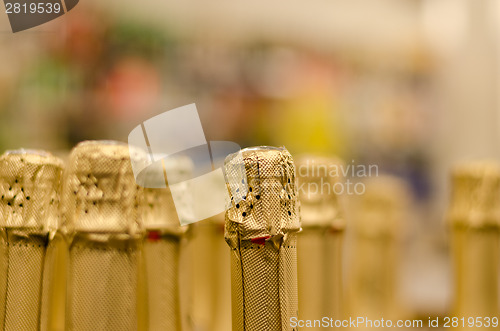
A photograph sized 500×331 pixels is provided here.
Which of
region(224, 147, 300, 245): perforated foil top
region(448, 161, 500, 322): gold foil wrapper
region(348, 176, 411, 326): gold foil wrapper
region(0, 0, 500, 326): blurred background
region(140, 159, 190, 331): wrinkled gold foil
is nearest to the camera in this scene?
region(224, 147, 300, 245): perforated foil top

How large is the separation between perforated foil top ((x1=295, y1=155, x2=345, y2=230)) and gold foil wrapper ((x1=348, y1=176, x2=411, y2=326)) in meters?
0.31

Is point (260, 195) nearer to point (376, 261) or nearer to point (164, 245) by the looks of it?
point (164, 245)

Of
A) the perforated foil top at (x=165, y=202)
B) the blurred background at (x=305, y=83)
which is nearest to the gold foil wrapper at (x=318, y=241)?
the perforated foil top at (x=165, y=202)

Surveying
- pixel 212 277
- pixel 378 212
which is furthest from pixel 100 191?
pixel 378 212

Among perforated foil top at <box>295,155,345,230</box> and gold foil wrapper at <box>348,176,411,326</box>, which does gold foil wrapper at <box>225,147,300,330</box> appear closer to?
perforated foil top at <box>295,155,345,230</box>

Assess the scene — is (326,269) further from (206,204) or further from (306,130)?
(306,130)

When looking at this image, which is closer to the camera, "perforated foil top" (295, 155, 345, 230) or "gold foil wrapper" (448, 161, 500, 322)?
"perforated foil top" (295, 155, 345, 230)

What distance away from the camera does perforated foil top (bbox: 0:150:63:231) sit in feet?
1.24

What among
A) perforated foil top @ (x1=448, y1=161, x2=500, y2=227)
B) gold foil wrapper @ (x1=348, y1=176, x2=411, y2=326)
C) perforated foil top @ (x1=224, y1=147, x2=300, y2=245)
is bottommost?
gold foil wrapper @ (x1=348, y1=176, x2=411, y2=326)

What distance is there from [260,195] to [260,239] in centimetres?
3

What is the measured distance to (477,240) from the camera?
1.99 ft

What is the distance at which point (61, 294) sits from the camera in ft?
1.81

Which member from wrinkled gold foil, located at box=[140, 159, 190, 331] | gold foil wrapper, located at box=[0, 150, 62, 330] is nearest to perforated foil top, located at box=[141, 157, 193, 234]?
wrinkled gold foil, located at box=[140, 159, 190, 331]

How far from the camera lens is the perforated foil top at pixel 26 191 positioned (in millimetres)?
376
